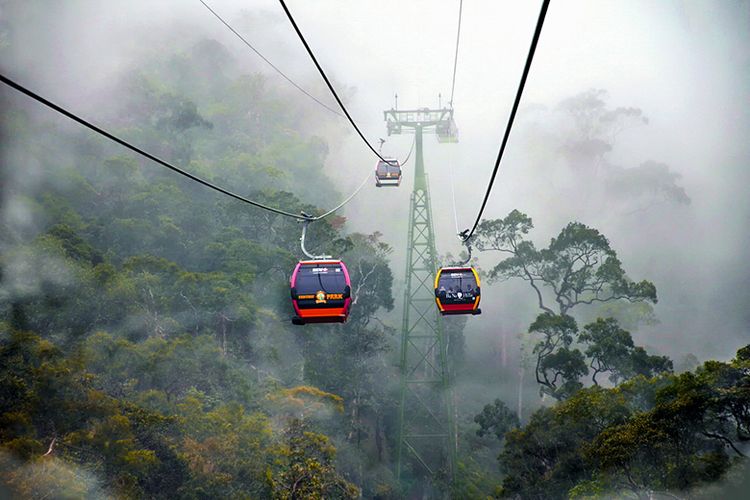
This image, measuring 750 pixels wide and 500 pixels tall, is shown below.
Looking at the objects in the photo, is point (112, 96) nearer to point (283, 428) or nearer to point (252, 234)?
point (252, 234)

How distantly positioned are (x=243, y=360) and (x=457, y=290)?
2072 cm

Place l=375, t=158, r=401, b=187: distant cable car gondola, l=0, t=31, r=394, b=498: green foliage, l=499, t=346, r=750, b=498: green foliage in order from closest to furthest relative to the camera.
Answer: l=499, t=346, r=750, b=498: green foliage < l=0, t=31, r=394, b=498: green foliage < l=375, t=158, r=401, b=187: distant cable car gondola

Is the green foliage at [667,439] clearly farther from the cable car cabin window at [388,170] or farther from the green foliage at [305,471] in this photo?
the cable car cabin window at [388,170]

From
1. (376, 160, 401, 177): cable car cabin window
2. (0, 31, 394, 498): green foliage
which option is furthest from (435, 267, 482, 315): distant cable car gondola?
(376, 160, 401, 177): cable car cabin window

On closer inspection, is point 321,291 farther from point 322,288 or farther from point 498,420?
point 498,420

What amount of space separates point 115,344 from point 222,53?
Result: 2254 inches

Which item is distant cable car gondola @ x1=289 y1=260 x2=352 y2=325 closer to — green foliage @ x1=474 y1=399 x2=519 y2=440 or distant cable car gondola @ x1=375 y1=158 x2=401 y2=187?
distant cable car gondola @ x1=375 y1=158 x2=401 y2=187

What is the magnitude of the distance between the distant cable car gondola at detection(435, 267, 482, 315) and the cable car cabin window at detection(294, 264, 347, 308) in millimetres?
2970

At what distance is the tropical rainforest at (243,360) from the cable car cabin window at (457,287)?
8.55 meters

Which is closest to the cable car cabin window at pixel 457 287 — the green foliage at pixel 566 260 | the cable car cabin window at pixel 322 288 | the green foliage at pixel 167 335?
the cable car cabin window at pixel 322 288

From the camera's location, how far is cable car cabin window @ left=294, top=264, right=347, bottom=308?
11539 millimetres

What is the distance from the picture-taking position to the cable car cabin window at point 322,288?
11539mm

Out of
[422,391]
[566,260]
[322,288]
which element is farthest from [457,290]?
[422,391]

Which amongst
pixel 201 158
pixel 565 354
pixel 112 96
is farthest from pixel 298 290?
pixel 112 96
